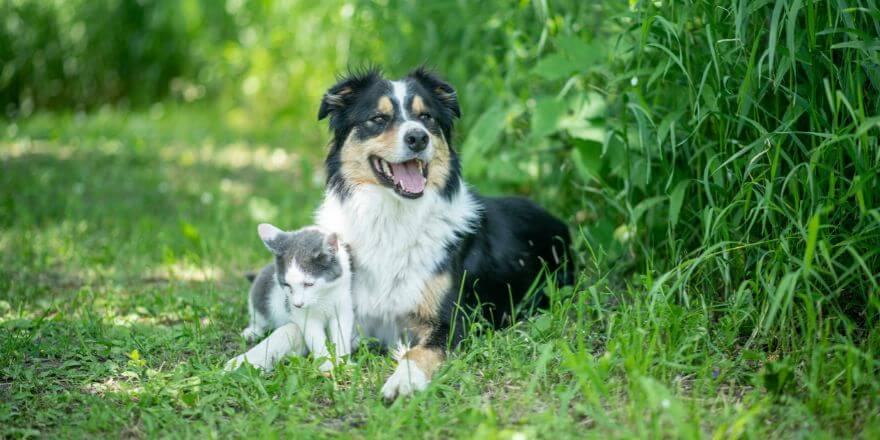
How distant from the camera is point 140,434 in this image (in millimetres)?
2789

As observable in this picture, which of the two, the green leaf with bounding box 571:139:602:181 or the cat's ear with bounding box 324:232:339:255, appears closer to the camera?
the cat's ear with bounding box 324:232:339:255

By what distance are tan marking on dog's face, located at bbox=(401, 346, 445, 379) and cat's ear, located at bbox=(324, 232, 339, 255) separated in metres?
0.54

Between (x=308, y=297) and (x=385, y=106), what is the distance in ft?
3.11

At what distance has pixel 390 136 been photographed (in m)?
3.58

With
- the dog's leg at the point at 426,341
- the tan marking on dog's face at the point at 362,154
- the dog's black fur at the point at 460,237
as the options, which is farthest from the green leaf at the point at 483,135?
the dog's leg at the point at 426,341

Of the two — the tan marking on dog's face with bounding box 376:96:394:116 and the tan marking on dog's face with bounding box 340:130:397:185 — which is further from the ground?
the tan marking on dog's face with bounding box 376:96:394:116

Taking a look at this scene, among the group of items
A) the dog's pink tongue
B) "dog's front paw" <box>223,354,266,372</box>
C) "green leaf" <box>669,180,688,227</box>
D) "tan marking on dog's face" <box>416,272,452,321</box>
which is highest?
the dog's pink tongue

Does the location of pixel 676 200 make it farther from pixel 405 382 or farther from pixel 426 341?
pixel 405 382

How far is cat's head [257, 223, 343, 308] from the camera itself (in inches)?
132

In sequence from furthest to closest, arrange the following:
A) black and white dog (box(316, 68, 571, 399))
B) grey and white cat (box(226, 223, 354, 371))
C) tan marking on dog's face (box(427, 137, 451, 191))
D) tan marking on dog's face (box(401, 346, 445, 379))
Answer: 1. tan marking on dog's face (box(427, 137, 451, 191))
2. black and white dog (box(316, 68, 571, 399))
3. grey and white cat (box(226, 223, 354, 371))
4. tan marking on dog's face (box(401, 346, 445, 379))

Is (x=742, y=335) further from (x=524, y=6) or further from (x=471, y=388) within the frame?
(x=524, y=6)

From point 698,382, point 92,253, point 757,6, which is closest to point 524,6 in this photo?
point 757,6

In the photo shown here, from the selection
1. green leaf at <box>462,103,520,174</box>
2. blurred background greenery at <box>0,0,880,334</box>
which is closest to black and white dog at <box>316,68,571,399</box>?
blurred background greenery at <box>0,0,880,334</box>

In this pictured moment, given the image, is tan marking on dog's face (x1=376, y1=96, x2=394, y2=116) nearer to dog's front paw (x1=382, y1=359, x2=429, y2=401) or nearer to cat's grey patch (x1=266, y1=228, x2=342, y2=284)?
cat's grey patch (x1=266, y1=228, x2=342, y2=284)
